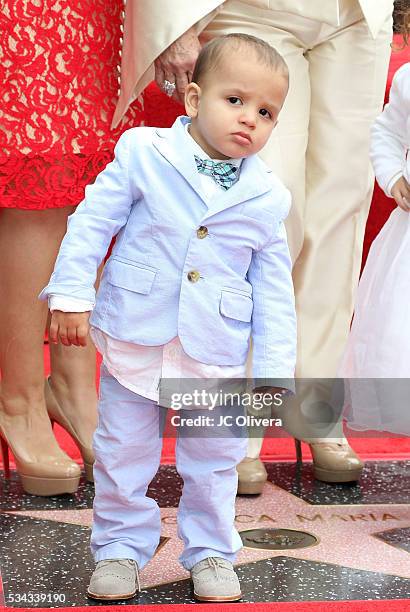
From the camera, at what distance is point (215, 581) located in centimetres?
185

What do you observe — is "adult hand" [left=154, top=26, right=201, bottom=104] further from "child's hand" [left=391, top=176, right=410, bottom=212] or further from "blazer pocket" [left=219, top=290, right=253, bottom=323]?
"blazer pocket" [left=219, top=290, right=253, bottom=323]

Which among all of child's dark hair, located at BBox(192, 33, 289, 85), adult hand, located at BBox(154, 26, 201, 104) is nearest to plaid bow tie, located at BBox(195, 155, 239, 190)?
child's dark hair, located at BBox(192, 33, 289, 85)

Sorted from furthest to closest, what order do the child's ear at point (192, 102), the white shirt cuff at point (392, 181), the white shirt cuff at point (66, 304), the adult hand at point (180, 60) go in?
the white shirt cuff at point (392, 181) < the adult hand at point (180, 60) < the child's ear at point (192, 102) < the white shirt cuff at point (66, 304)

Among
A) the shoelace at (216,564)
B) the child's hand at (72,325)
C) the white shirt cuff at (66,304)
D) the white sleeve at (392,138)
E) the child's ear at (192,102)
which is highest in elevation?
the white sleeve at (392,138)

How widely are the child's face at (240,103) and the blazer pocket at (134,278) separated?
0.23 metres

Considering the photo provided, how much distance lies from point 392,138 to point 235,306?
2.62 feet

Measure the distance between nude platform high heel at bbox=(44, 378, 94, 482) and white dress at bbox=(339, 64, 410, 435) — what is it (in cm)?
59

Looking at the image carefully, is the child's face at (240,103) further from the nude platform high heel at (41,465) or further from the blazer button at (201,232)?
the nude platform high heel at (41,465)

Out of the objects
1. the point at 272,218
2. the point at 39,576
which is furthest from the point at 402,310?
the point at 39,576

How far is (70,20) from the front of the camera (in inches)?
91.1

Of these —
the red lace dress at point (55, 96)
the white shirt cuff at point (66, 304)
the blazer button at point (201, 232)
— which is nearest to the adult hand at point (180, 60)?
the red lace dress at point (55, 96)

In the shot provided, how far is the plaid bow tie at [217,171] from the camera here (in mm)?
1857

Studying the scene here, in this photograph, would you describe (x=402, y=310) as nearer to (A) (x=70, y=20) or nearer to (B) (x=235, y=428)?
(B) (x=235, y=428)

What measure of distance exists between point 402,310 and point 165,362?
0.64 metres
